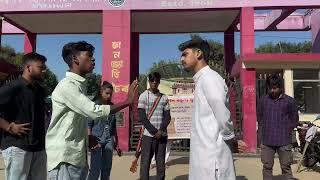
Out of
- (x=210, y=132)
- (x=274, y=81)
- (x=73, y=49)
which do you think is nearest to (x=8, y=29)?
(x=274, y=81)

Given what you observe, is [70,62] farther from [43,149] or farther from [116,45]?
[116,45]

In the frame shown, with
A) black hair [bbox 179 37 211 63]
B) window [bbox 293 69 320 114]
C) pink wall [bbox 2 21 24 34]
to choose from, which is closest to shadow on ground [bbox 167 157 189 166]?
window [bbox 293 69 320 114]

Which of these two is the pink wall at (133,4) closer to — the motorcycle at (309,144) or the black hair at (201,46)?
the motorcycle at (309,144)

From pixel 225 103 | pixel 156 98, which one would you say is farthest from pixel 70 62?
pixel 156 98

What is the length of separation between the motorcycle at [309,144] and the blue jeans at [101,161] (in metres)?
4.49

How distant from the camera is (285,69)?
51.0 ft

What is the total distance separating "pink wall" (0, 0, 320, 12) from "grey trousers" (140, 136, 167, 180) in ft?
32.6

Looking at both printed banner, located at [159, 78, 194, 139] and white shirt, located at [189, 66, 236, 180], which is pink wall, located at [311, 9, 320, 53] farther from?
white shirt, located at [189, 66, 236, 180]

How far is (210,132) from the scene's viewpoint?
136 inches

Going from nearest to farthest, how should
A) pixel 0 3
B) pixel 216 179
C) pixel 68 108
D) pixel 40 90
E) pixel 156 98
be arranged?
pixel 216 179, pixel 68 108, pixel 40 90, pixel 156 98, pixel 0 3

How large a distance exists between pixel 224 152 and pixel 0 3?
14746 mm

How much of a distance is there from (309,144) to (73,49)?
23.7 ft

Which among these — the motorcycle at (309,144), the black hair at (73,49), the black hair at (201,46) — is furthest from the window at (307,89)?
the black hair at (73,49)

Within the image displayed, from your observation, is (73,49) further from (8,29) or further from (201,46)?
(8,29)
